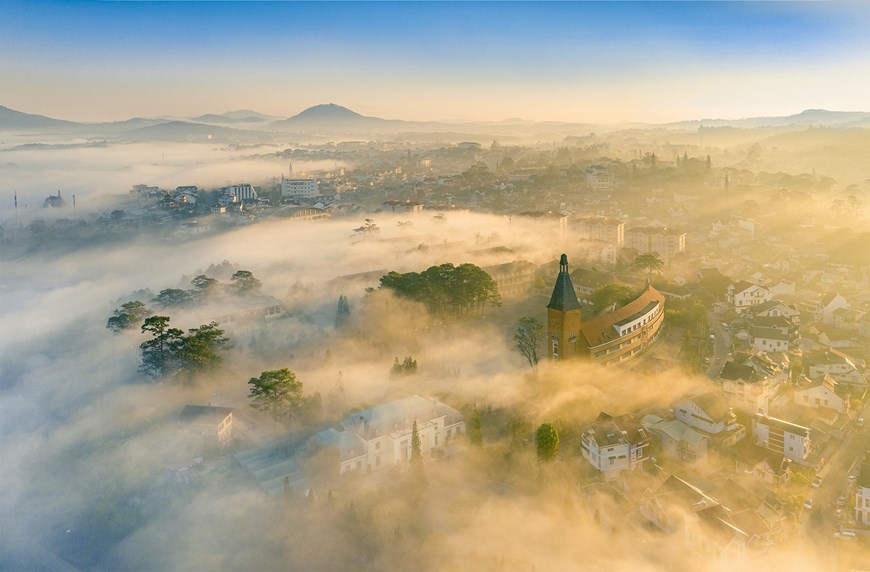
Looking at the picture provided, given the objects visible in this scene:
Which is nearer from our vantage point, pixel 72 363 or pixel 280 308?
pixel 72 363

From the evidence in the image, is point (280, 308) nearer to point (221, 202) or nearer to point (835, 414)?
point (835, 414)

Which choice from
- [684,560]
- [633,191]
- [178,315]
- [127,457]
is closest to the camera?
[684,560]

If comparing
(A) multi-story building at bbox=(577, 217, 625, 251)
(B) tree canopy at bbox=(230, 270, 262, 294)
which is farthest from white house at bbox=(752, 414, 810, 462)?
(A) multi-story building at bbox=(577, 217, 625, 251)

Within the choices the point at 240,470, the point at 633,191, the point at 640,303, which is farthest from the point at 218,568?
the point at 633,191

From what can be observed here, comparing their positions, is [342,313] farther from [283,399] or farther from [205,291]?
[283,399]

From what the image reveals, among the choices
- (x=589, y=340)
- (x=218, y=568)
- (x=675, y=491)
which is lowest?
(x=218, y=568)

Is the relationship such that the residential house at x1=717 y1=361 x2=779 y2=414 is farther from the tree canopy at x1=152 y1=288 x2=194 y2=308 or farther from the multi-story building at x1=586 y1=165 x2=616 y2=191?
the multi-story building at x1=586 y1=165 x2=616 y2=191

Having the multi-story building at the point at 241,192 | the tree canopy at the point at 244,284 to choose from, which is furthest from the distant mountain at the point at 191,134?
the tree canopy at the point at 244,284

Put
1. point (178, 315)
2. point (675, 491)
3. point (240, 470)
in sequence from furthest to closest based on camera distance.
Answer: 1. point (178, 315)
2. point (240, 470)
3. point (675, 491)
